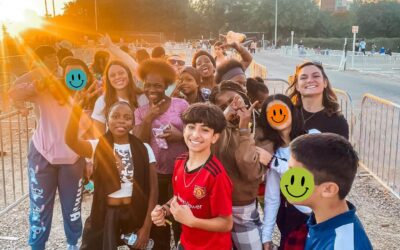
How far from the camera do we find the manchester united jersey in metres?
2.44

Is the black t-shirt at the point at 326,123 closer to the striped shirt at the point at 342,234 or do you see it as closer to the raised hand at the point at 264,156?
the raised hand at the point at 264,156

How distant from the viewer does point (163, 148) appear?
131 inches

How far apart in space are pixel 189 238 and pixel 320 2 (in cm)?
10512

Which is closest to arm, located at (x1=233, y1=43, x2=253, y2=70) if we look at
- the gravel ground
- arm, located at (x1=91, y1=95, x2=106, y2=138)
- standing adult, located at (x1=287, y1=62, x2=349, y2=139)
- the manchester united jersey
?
the gravel ground

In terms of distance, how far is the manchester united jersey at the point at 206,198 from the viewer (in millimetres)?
2441

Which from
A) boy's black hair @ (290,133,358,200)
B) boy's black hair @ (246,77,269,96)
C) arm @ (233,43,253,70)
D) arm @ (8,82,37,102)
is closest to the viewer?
boy's black hair @ (290,133,358,200)

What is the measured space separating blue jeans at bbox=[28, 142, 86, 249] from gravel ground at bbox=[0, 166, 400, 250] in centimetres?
77

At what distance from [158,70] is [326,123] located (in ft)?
4.61

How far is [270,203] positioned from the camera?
2.79 metres

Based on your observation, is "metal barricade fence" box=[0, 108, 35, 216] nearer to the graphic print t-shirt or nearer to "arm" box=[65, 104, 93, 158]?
"arm" box=[65, 104, 93, 158]

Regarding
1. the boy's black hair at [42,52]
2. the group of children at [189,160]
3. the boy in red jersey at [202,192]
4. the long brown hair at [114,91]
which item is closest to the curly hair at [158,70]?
the group of children at [189,160]

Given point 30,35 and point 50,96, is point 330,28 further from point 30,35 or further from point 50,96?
point 50,96

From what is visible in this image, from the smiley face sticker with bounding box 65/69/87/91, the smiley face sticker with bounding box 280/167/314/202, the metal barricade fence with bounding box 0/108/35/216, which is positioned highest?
the smiley face sticker with bounding box 65/69/87/91

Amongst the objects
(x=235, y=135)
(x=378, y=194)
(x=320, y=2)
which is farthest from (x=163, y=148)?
(x=320, y=2)
